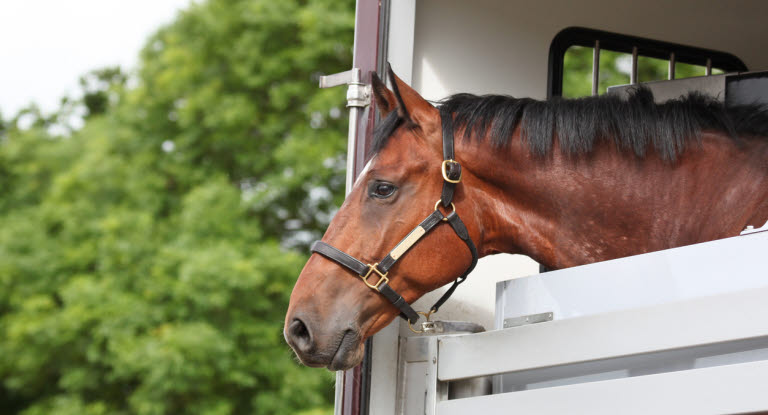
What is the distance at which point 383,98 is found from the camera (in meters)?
2.26

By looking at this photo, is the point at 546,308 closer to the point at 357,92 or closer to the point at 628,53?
the point at 357,92

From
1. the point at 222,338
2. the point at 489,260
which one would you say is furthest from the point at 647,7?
→ the point at 222,338

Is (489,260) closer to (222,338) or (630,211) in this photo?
(630,211)

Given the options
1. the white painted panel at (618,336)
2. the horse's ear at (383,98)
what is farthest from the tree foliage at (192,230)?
the white painted panel at (618,336)

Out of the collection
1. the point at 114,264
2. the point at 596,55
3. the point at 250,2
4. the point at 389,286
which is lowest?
the point at 389,286

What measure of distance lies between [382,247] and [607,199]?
604 millimetres

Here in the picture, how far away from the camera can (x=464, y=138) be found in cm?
220

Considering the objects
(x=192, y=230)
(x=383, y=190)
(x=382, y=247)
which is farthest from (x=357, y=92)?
(x=192, y=230)

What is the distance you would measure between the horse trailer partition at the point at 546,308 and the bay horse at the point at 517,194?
0.21 metres

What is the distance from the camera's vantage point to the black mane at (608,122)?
2.11 metres

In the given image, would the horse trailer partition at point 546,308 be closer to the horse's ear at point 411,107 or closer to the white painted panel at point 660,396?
the white painted panel at point 660,396

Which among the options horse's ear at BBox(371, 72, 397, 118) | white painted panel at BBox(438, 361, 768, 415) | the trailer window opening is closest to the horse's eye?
horse's ear at BBox(371, 72, 397, 118)

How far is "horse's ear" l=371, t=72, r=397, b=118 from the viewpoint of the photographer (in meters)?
2.22

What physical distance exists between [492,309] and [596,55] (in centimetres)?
113
